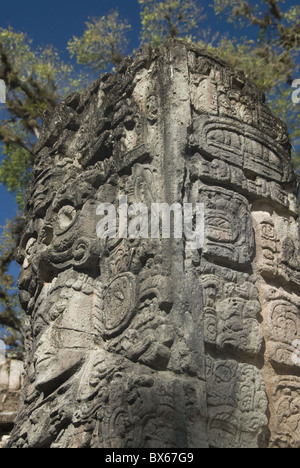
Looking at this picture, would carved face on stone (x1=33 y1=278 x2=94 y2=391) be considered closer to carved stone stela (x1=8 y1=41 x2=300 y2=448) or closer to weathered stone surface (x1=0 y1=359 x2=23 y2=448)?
carved stone stela (x1=8 y1=41 x2=300 y2=448)

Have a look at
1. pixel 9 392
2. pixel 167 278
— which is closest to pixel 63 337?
pixel 167 278

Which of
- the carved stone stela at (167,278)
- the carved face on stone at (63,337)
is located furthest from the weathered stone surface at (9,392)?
the carved face on stone at (63,337)

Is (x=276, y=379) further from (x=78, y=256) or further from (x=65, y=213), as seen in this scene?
(x=65, y=213)

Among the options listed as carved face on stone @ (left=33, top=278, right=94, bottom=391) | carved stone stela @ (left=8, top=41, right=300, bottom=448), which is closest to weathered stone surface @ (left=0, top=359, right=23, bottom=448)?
carved stone stela @ (left=8, top=41, right=300, bottom=448)

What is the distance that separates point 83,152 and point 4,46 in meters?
8.18

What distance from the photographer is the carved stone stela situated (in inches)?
135

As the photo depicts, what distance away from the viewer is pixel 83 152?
5285 mm

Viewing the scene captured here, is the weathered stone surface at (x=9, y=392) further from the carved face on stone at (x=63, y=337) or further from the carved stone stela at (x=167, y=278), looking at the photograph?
the carved face on stone at (x=63, y=337)

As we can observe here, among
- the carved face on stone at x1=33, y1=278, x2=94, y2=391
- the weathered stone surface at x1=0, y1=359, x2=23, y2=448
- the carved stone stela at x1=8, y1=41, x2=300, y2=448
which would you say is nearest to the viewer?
the carved stone stela at x1=8, y1=41, x2=300, y2=448

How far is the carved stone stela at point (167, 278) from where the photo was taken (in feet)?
11.3

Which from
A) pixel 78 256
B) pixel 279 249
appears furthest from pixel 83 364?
pixel 279 249

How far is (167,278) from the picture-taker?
3.70 m

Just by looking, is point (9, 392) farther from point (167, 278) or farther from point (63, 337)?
point (167, 278)

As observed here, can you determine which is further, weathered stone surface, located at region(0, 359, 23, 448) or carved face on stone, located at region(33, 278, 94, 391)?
weathered stone surface, located at region(0, 359, 23, 448)
